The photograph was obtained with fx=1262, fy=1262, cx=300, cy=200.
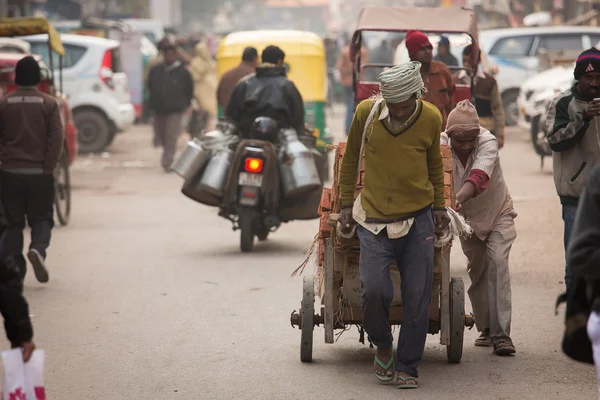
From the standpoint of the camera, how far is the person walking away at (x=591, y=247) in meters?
4.15

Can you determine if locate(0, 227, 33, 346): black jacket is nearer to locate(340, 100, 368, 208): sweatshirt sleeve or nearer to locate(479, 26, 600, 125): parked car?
locate(340, 100, 368, 208): sweatshirt sleeve

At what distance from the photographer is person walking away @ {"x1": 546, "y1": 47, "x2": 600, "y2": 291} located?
23.4 feet

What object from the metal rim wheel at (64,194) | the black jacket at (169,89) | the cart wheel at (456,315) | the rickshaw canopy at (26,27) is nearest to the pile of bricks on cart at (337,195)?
the cart wheel at (456,315)

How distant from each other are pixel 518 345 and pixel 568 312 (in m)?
3.33

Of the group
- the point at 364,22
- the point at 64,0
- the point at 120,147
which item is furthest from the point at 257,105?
the point at 64,0

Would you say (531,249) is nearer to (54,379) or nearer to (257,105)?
(257,105)

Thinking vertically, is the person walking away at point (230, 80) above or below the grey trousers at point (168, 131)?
above

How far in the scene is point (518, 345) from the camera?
761 centimetres

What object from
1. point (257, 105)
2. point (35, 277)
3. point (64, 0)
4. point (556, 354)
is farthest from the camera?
point (64, 0)

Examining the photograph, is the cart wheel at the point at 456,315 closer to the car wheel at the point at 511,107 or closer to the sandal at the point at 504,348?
the sandal at the point at 504,348

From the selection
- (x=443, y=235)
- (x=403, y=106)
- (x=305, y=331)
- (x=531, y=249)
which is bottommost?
(x=531, y=249)

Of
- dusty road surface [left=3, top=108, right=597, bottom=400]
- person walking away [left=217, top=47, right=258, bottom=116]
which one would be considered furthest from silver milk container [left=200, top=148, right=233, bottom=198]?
person walking away [left=217, top=47, right=258, bottom=116]

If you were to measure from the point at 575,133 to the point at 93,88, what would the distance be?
15570 mm

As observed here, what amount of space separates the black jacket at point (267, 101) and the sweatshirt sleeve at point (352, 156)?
16.8 feet
